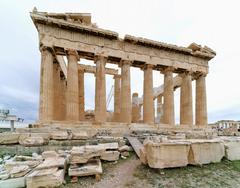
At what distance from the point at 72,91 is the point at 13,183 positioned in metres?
10.9

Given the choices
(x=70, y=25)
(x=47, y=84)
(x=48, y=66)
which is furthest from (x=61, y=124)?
(x=70, y=25)

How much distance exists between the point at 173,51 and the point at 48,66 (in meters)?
13.5

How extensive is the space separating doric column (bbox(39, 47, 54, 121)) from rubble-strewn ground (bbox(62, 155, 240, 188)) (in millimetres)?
9459

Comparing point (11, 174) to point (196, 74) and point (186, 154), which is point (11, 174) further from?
point (196, 74)

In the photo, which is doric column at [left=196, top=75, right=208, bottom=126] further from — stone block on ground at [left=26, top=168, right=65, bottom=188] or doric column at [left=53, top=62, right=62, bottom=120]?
stone block on ground at [left=26, top=168, right=65, bottom=188]

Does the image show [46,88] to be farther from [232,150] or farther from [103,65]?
[232,150]

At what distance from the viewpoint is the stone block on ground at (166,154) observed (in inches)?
249

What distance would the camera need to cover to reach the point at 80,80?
21469mm

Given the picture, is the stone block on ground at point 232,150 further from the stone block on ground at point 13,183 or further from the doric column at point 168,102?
the doric column at point 168,102

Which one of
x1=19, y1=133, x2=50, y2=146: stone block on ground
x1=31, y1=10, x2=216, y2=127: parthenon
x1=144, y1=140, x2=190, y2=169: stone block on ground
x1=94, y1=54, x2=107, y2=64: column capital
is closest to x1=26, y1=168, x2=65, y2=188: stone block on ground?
x1=144, y1=140, x2=190, y2=169: stone block on ground

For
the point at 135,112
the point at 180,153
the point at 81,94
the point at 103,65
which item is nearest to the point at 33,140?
the point at 180,153

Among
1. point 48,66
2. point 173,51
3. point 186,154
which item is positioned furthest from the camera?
point 173,51

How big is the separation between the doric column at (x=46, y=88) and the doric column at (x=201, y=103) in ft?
53.8

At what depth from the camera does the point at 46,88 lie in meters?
14.8
